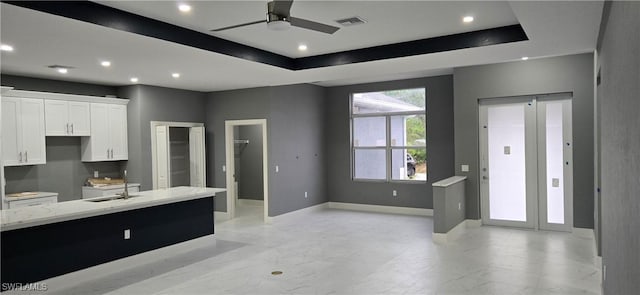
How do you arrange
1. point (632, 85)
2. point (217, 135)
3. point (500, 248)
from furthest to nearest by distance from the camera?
1. point (217, 135)
2. point (500, 248)
3. point (632, 85)

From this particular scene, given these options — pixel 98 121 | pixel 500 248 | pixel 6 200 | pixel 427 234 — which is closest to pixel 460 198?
pixel 427 234

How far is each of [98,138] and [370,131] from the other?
521 cm

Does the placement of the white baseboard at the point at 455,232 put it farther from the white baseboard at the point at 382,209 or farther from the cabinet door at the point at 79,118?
the cabinet door at the point at 79,118

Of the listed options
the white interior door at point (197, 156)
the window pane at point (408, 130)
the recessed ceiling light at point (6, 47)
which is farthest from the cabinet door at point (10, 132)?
the window pane at point (408, 130)

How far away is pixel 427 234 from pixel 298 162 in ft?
10.0

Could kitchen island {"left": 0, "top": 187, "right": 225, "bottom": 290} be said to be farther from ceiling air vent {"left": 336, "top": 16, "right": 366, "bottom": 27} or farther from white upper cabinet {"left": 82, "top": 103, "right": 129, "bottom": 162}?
ceiling air vent {"left": 336, "top": 16, "right": 366, "bottom": 27}

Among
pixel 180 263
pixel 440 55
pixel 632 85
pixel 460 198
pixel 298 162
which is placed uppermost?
pixel 440 55

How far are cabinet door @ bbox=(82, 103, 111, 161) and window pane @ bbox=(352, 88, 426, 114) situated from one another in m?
4.88

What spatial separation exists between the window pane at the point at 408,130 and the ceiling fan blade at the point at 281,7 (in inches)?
228

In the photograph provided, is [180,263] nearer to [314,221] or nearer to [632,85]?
[314,221]

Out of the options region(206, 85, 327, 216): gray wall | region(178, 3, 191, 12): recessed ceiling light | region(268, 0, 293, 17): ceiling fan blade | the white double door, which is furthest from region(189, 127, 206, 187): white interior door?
region(268, 0, 293, 17): ceiling fan blade

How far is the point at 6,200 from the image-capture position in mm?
5789

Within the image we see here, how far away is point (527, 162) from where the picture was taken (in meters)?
6.82

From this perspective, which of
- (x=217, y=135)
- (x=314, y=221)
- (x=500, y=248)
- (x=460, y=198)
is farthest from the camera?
(x=217, y=135)
